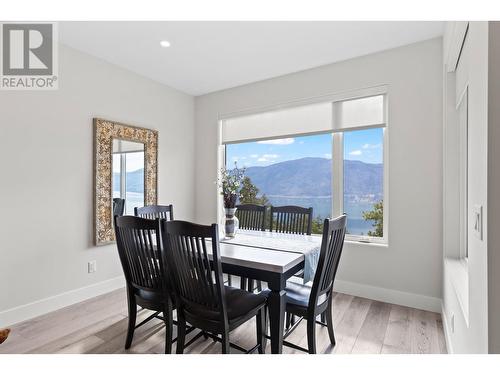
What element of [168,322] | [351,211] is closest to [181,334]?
[168,322]

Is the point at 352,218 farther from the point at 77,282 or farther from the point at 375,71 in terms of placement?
the point at 77,282

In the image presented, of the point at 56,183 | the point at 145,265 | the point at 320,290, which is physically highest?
the point at 56,183

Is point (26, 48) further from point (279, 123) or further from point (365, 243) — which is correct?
point (365, 243)

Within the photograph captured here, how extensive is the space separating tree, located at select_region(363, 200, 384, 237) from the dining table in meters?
1.09

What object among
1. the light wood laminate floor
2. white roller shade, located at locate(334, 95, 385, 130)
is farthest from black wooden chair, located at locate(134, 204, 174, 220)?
white roller shade, located at locate(334, 95, 385, 130)

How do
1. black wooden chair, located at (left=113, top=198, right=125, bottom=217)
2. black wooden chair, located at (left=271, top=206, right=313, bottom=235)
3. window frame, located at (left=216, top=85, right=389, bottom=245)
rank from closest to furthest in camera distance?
1. black wooden chair, located at (left=271, top=206, right=313, bottom=235)
2. window frame, located at (left=216, top=85, right=389, bottom=245)
3. black wooden chair, located at (left=113, top=198, right=125, bottom=217)

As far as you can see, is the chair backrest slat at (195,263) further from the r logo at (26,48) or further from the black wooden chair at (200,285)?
the r logo at (26,48)

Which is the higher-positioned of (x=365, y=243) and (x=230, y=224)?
(x=230, y=224)

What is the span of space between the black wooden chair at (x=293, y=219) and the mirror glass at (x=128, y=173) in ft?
5.80

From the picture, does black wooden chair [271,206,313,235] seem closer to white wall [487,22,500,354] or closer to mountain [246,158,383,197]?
mountain [246,158,383,197]

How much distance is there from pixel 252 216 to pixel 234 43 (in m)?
1.81

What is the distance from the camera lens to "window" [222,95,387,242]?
10.1 ft

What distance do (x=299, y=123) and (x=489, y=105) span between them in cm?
263

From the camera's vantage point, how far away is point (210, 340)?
7.18 ft
